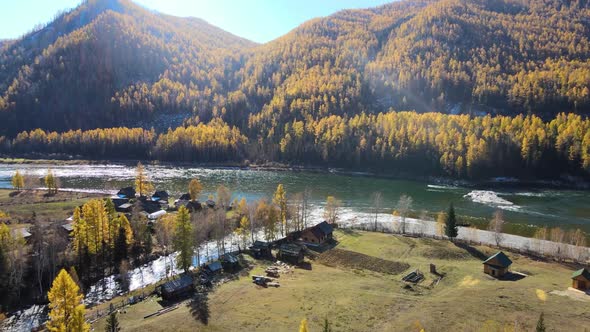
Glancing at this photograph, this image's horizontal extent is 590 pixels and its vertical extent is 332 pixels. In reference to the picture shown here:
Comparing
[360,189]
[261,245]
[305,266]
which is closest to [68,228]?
[261,245]

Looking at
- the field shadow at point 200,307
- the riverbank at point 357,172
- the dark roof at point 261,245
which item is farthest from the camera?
the riverbank at point 357,172

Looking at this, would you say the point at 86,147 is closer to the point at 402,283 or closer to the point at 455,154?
the point at 455,154

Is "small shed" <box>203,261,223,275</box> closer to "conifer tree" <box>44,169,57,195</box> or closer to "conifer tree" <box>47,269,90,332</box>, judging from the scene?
"conifer tree" <box>47,269,90,332</box>

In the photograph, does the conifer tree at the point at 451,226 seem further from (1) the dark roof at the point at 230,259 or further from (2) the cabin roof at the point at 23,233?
(2) the cabin roof at the point at 23,233

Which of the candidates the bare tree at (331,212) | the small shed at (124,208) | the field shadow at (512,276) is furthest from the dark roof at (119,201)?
the field shadow at (512,276)

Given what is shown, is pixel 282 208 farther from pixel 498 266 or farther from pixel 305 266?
pixel 498 266

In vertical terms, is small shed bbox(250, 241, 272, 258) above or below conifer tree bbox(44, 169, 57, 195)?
below

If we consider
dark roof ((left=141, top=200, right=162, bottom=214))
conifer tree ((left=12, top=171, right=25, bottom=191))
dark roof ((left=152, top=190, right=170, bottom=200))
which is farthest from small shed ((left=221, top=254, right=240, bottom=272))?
conifer tree ((left=12, top=171, right=25, bottom=191))
